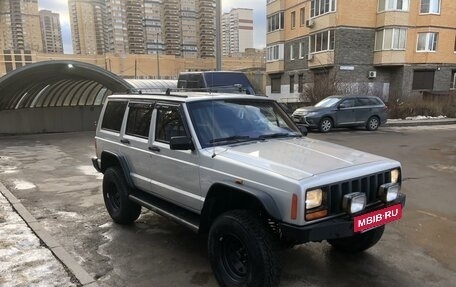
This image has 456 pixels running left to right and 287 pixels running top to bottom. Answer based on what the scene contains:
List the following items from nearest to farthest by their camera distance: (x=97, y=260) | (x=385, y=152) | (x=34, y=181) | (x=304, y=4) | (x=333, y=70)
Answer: (x=97, y=260) → (x=34, y=181) → (x=385, y=152) → (x=333, y=70) → (x=304, y=4)

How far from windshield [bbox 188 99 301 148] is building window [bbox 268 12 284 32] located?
125ft

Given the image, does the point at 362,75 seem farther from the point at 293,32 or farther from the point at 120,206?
the point at 120,206

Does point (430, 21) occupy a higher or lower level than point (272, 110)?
higher

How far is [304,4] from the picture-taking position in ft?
121

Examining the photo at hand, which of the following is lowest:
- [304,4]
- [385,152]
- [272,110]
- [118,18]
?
[385,152]

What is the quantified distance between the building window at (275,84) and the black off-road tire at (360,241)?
126 ft

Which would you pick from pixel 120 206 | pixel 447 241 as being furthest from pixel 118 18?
pixel 447 241

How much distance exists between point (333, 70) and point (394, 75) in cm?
585

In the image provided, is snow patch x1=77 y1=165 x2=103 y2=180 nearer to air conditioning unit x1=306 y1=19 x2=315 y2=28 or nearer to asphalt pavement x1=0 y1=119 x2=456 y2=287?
asphalt pavement x1=0 y1=119 x2=456 y2=287

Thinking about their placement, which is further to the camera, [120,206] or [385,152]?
[385,152]

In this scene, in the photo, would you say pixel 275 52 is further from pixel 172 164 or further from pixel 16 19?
pixel 172 164

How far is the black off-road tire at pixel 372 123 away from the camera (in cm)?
1794

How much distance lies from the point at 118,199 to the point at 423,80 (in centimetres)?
3376

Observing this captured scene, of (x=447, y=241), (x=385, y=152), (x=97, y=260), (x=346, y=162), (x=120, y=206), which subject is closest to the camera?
(x=346, y=162)
